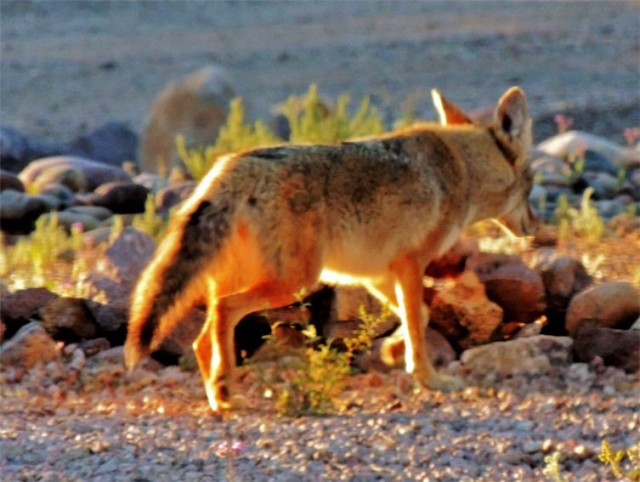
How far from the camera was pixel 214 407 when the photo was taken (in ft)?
20.2

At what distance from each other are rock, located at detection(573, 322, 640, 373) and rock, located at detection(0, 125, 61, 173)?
738cm

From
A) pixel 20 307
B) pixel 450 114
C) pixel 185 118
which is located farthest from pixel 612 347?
pixel 185 118

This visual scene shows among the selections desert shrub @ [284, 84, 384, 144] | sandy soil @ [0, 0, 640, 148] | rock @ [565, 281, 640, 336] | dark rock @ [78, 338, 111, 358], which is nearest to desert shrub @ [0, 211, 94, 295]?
dark rock @ [78, 338, 111, 358]

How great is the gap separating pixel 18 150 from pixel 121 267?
602 cm

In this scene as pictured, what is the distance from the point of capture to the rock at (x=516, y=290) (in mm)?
7082

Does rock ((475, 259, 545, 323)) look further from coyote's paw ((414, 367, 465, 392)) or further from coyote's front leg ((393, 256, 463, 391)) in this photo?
coyote's paw ((414, 367, 465, 392))

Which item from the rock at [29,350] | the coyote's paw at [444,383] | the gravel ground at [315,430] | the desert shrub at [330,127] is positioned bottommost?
the coyote's paw at [444,383]

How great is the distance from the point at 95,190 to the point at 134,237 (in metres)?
3.49

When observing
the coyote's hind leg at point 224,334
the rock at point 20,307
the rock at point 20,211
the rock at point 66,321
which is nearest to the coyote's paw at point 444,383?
the coyote's hind leg at point 224,334

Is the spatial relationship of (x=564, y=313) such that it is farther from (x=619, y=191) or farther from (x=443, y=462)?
(x=619, y=191)

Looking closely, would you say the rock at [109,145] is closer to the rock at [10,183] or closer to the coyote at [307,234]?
the rock at [10,183]

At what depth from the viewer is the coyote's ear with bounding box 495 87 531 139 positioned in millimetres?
7125

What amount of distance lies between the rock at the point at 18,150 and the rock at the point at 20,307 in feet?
19.4

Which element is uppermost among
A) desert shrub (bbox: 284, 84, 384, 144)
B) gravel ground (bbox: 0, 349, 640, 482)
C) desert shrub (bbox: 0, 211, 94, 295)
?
desert shrub (bbox: 284, 84, 384, 144)
